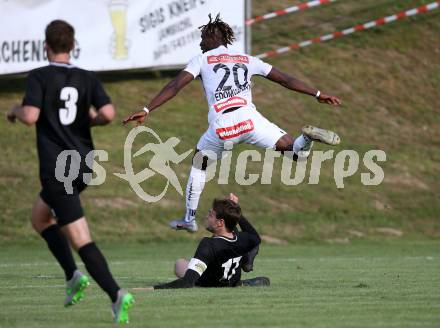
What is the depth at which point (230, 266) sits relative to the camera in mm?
10969

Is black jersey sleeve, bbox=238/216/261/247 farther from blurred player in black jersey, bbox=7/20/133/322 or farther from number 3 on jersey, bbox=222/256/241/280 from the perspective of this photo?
blurred player in black jersey, bbox=7/20/133/322

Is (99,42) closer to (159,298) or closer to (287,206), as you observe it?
(287,206)

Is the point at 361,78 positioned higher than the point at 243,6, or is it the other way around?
the point at 243,6

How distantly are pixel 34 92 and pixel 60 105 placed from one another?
20 centimetres

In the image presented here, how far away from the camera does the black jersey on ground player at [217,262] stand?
10633 mm

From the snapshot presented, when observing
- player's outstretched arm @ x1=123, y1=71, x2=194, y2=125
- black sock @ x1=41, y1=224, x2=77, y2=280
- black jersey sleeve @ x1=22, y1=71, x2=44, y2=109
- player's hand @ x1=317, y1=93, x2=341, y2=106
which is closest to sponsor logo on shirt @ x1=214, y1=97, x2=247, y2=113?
player's outstretched arm @ x1=123, y1=71, x2=194, y2=125

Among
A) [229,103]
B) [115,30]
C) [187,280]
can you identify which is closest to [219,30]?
[229,103]

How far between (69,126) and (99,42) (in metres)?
14.4

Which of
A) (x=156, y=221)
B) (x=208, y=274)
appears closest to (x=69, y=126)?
(x=208, y=274)

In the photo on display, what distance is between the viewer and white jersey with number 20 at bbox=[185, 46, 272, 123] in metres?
12.4

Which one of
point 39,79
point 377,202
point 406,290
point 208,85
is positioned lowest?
point 377,202

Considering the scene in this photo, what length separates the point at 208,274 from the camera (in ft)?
36.5

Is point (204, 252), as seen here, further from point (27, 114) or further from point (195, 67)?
point (27, 114)

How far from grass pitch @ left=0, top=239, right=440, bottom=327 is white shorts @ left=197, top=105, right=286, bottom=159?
1568mm
